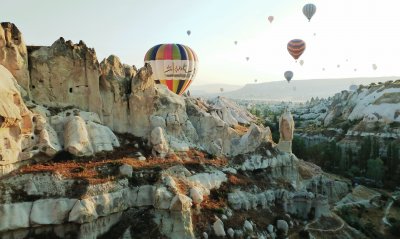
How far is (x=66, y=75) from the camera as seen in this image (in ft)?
142

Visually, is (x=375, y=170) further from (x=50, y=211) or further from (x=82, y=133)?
(x=50, y=211)

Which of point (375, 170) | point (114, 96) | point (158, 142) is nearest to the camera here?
point (158, 142)

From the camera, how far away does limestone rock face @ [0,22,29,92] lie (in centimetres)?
3844

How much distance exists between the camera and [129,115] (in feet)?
155

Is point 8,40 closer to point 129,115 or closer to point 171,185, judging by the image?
point 129,115

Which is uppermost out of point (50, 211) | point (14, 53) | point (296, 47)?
point (296, 47)

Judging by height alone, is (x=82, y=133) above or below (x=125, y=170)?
above

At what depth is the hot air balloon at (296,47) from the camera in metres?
96.1

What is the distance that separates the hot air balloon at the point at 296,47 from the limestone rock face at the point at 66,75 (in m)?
60.6

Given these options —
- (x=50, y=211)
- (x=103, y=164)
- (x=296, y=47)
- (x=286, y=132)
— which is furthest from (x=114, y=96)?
(x=296, y=47)

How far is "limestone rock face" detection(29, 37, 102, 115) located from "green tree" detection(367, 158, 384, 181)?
6513cm

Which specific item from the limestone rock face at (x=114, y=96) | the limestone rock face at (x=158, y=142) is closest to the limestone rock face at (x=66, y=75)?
the limestone rock face at (x=114, y=96)

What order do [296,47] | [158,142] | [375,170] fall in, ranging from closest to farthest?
[158,142]
[375,170]
[296,47]

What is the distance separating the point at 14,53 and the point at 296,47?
68.8 meters
